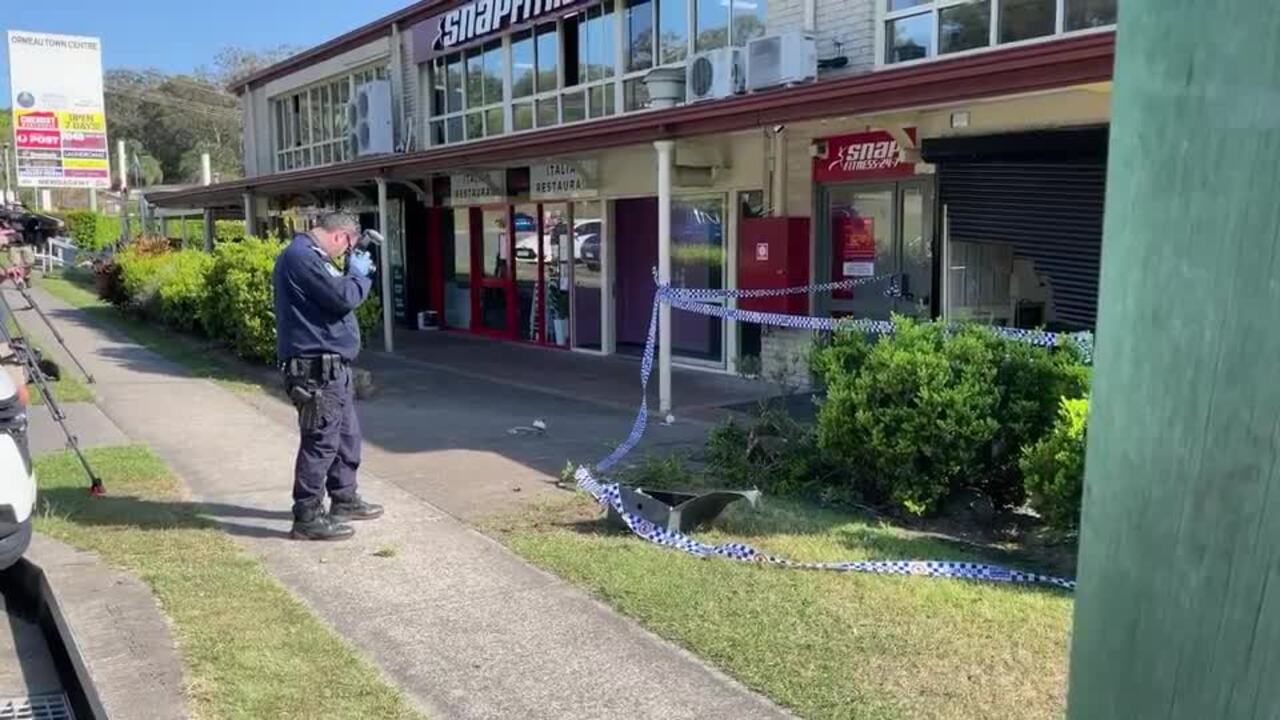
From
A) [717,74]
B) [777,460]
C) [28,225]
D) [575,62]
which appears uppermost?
[575,62]

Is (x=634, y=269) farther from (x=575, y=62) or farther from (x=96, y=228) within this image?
(x=96, y=228)

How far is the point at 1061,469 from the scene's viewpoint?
5262 millimetres

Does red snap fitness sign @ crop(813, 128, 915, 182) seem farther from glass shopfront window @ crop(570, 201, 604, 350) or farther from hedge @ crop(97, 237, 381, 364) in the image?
hedge @ crop(97, 237, 381, 364)

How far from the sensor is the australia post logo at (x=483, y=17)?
1559 cm

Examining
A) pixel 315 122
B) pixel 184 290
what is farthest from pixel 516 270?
pixel 315 122

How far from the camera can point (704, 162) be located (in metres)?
→ 12.5

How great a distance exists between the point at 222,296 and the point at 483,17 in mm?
6101

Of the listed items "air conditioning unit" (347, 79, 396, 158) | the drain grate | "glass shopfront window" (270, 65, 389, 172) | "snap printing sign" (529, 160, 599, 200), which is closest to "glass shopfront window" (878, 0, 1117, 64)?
"snap printing sign" (529, 160, 599, 200)

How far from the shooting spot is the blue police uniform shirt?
18.8 ft

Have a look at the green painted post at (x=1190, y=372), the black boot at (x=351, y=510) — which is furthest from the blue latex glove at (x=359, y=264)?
the green painted post at (x=1190, y=372)

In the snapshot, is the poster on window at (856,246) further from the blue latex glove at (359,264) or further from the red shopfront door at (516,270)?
the blue latex glove at (359,264)

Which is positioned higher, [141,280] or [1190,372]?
[1190,372]

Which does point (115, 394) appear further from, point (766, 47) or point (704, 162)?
point (766, 47)

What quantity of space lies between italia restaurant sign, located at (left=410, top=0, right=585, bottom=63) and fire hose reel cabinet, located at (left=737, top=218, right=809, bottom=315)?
517 centimetres
